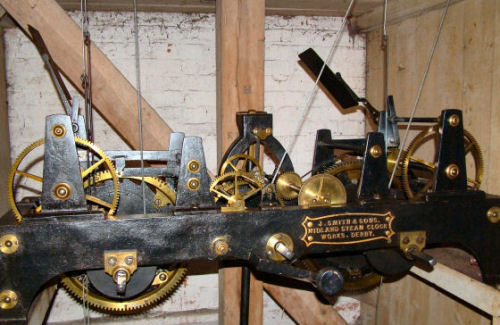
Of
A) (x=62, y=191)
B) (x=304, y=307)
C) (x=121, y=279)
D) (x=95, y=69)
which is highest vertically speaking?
(x=95, y=69)

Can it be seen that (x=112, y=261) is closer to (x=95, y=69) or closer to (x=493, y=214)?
(x=95, y=69)

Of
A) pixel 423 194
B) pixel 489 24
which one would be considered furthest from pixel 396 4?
pixel 423 194

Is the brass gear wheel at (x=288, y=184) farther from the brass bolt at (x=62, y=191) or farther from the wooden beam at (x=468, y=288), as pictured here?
the brass bolt at (x=62, y=191)

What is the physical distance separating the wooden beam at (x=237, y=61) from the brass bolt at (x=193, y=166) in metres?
0.48

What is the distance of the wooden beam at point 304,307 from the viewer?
1801 mm

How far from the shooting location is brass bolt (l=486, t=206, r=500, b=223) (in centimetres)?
127

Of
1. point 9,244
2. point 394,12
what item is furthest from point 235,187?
point 394,12

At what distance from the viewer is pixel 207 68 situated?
7.42 feet

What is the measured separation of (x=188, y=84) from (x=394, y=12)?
109cm

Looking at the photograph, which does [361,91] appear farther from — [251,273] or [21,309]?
[21,309]

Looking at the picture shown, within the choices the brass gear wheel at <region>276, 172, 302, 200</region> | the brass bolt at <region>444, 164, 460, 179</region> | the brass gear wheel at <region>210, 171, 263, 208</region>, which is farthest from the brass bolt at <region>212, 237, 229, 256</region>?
the brass bolt at <region>444, 164, 460, 179</region>

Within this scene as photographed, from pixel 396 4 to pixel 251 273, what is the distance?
4.61 ft

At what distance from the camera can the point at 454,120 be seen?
1234mm

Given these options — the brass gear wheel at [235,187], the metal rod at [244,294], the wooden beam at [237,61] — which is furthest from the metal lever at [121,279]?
the wooden beam at [237,61]
